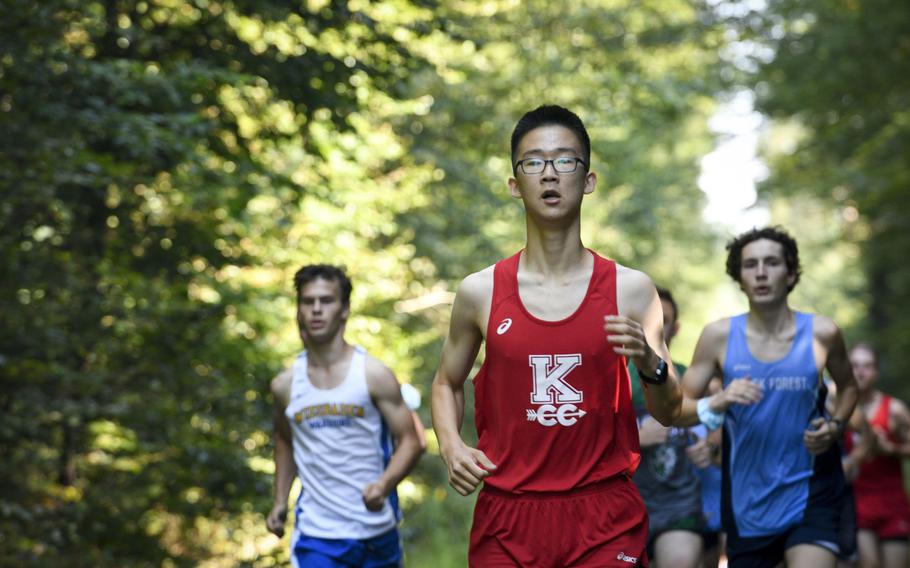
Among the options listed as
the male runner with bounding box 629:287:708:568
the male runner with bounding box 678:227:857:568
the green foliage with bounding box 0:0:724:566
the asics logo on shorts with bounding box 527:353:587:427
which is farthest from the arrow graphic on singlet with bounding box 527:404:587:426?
the green foliage with bounding box 0:0:724:566

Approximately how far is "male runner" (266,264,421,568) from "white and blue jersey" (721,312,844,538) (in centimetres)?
182

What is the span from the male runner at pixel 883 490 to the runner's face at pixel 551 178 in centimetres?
602

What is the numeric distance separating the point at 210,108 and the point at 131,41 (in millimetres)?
1506

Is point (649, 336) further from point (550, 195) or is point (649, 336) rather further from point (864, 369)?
point (864, 369)

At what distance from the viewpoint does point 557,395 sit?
4.52 m

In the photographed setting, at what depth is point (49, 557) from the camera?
28.9 feet

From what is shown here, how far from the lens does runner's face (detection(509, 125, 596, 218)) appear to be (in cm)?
458

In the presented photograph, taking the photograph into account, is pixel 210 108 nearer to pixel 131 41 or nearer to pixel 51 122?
pixel 131 41

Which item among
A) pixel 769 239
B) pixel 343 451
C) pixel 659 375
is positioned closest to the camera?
pixel 659 375

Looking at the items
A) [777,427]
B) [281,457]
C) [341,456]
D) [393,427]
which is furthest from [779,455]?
[281,457]

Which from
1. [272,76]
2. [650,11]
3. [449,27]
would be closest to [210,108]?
[272,76]

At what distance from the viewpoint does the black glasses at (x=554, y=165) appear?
181 inches

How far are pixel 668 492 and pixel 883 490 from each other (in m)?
3.57

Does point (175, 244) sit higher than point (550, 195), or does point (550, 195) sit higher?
point (175, 244)
